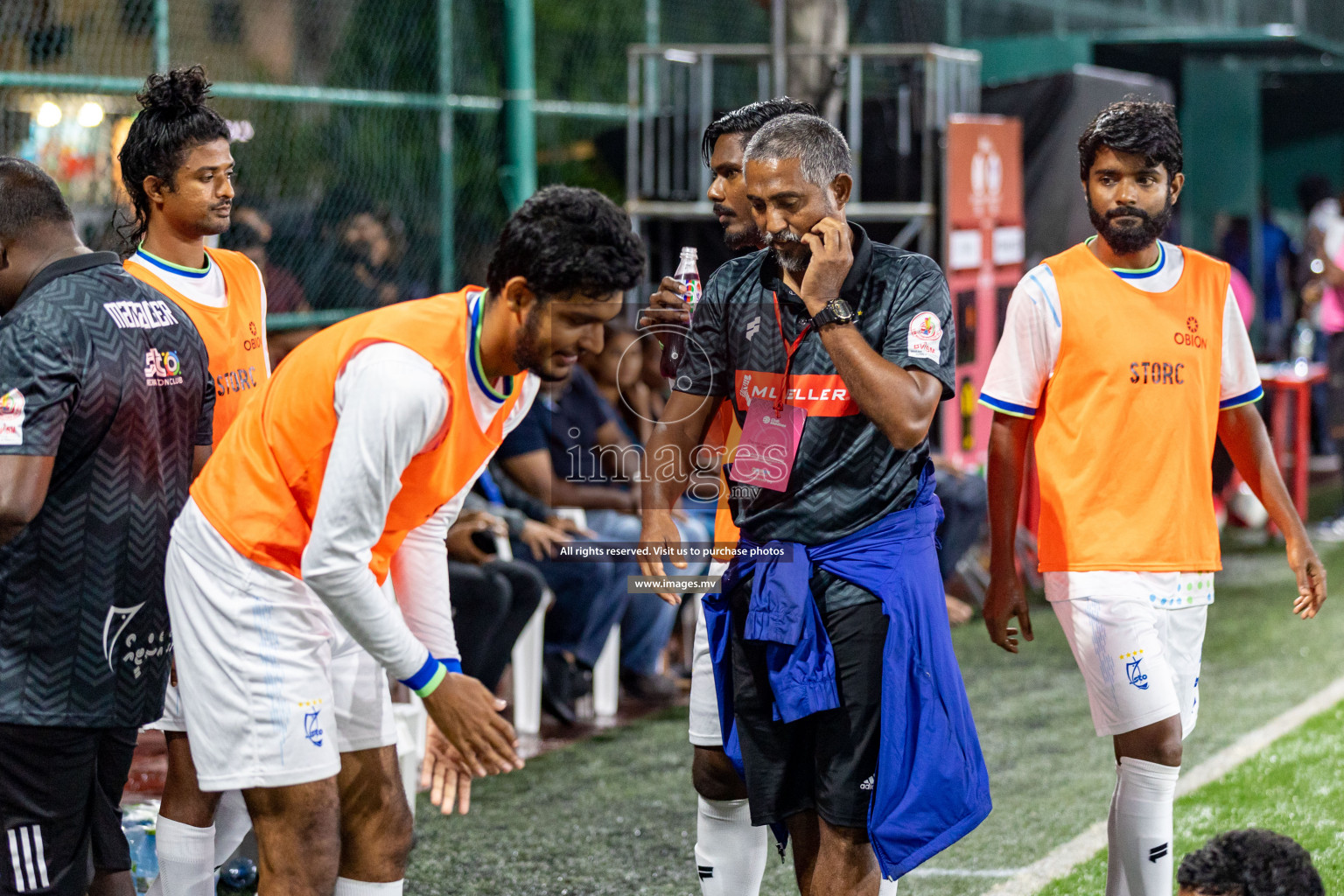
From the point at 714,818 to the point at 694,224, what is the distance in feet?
19.6

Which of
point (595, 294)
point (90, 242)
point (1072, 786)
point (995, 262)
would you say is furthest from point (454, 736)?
point (995, 262)

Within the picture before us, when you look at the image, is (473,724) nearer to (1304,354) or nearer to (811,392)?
(811,392)

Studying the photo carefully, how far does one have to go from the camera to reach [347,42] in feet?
33.6

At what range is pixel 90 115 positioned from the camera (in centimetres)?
711

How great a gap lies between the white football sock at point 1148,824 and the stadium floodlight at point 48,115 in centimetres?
532

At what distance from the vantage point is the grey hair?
3322 mm

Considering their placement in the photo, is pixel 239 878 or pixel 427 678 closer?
pixel 427 678

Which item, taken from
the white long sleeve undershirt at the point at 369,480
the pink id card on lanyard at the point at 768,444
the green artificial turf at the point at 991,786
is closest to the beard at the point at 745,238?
the pink id card on lanyard at the point at 768,444

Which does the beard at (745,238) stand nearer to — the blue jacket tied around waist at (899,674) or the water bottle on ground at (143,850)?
the blue jacket tied around waist at (899,674)

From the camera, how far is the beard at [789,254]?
11.0ft

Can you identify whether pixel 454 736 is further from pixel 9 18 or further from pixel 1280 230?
pixel 1280 230

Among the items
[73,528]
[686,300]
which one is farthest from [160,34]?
[73,528]

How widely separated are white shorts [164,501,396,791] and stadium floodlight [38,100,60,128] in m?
4.38

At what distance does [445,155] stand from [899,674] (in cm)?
685
